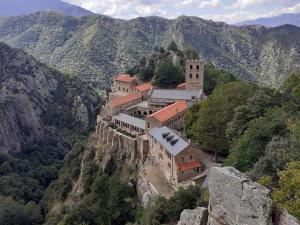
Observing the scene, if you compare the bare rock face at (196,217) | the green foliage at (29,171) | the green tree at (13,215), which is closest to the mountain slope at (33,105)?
the green foliage at (29,171)

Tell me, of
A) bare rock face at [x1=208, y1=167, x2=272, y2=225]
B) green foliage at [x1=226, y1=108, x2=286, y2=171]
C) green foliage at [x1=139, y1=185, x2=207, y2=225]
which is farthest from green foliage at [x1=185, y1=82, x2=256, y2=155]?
bare rock face at [x1=208, y1=167, x2=272, y2=225]

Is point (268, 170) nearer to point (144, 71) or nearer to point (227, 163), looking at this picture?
point (227, 163)

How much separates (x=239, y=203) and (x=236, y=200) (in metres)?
0.23

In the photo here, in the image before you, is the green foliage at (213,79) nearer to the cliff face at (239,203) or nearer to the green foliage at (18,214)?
the green foliage at (18,214)

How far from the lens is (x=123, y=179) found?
65438mm

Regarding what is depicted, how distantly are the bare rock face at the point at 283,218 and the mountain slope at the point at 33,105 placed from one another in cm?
13678

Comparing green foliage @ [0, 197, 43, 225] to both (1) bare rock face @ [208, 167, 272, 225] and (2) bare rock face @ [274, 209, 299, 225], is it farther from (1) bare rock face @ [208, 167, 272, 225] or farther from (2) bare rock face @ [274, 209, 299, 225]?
(2) bare rock face @ [274, 209, 299, 225]

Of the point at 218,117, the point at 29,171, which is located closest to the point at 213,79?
the point at 218,117

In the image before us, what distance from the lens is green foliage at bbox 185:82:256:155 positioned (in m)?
56.4

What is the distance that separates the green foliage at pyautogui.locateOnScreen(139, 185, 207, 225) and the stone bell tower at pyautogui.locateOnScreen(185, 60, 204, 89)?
46425mm

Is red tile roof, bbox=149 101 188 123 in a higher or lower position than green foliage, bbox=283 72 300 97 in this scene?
lower

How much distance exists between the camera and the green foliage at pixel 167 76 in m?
95.6

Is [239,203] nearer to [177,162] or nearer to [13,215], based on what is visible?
[177,162]

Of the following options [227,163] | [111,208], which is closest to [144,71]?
[111,208]
